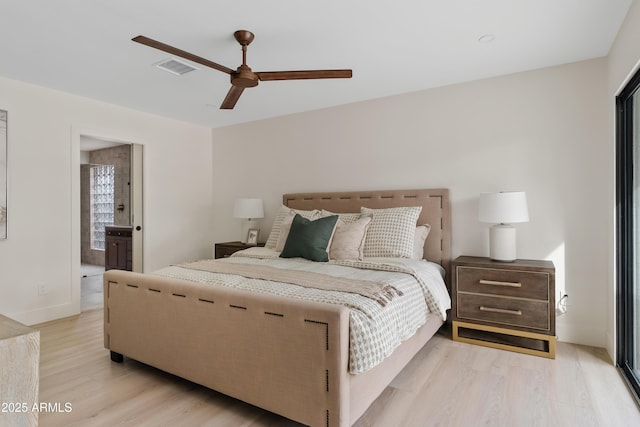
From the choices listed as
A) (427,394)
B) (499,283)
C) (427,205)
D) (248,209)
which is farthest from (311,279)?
(248,209)

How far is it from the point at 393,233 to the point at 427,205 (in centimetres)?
55

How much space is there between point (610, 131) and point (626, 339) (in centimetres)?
149

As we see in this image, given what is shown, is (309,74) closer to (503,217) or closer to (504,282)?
(503,217)

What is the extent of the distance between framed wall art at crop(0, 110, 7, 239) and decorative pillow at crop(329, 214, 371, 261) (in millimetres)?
2980

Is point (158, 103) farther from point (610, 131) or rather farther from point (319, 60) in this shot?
point (610, 131)

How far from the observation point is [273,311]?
5.79ft

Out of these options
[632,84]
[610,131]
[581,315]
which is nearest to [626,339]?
[581,315]

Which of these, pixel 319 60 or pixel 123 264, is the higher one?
pixel 319 60

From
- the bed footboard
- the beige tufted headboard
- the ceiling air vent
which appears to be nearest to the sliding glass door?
the beige tufted headboard

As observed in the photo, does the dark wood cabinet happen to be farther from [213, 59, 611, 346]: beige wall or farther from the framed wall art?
[213, 59, 611, 346]: beige wall

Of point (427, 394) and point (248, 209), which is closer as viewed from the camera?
point (427, 394)

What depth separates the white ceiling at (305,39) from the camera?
2.14 m

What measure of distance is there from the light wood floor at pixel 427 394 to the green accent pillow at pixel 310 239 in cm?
115

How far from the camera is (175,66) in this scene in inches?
117
